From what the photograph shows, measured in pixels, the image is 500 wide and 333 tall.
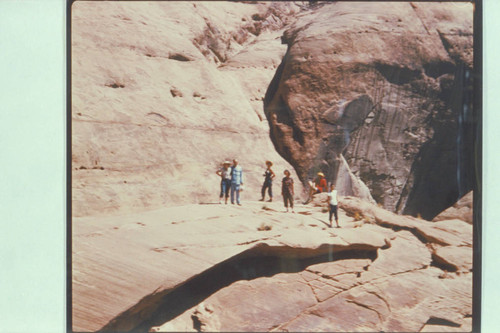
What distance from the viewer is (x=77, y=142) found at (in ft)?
15.0

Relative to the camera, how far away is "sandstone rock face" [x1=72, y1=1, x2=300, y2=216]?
15.1 feet

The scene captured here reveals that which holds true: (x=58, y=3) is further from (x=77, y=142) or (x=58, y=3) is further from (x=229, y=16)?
(x=229, y=16)

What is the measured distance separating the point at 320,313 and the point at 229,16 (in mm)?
3502

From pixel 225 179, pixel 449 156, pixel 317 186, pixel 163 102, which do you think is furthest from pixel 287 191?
pixel 449 156

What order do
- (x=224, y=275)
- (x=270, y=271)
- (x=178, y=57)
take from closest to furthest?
1. (x=224, y=275)
2. (x=270, y=271)
3. (x=178, y=57)

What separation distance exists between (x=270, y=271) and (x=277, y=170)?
3.72 ft

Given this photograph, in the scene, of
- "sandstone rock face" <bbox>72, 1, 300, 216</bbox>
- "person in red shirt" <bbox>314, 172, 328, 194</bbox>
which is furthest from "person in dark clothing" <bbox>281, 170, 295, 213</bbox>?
"person in red shirt" <bbox>314, 172, 328, 194</bbox>

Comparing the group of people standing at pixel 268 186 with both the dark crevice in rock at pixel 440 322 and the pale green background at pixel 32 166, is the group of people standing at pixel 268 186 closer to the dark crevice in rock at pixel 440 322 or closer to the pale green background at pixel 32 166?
the dark crevice in rock at pixel 440 322

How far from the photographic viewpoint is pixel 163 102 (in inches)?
195

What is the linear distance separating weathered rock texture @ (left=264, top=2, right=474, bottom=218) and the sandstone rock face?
1.11 feet

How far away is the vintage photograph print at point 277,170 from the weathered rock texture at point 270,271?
0.01 m

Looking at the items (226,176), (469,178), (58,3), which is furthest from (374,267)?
(58,3)

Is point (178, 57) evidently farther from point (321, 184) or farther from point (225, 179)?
point (321, 184)

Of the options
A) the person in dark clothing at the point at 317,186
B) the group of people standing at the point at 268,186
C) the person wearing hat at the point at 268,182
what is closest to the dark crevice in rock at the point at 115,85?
the group of people standing at the point at 268,186
